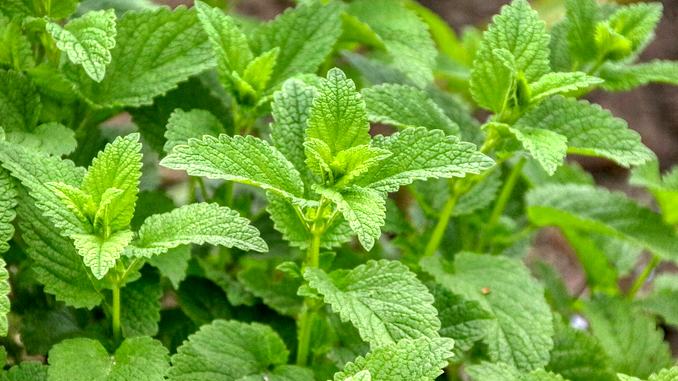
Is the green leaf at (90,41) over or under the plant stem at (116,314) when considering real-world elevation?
over

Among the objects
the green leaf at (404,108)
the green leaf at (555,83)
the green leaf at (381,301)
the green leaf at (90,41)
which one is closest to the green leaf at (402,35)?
the green leaf at (404,108)

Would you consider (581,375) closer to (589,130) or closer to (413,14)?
(589,130)

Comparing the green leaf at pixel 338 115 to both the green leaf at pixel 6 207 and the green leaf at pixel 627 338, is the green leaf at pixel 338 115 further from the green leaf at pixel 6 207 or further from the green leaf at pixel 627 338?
the green leaf at pixel 627 338

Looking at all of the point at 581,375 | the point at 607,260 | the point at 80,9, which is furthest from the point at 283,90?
the point at 607,260

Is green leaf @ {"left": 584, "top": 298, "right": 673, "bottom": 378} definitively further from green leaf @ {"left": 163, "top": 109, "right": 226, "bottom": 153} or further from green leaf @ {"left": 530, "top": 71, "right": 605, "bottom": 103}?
green leaf @ {"left": 163, "top": 109, "right": 226, "bottom": 153}

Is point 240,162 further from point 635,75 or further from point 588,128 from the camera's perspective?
point 635,75

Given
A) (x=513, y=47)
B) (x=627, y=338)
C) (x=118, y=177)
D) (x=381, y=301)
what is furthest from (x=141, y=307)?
(x=627, y=338)

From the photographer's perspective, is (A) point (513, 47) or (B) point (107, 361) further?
(A) point (513, 47)

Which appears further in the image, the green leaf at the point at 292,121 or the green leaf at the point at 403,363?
the green leaf at the point at 292,121
